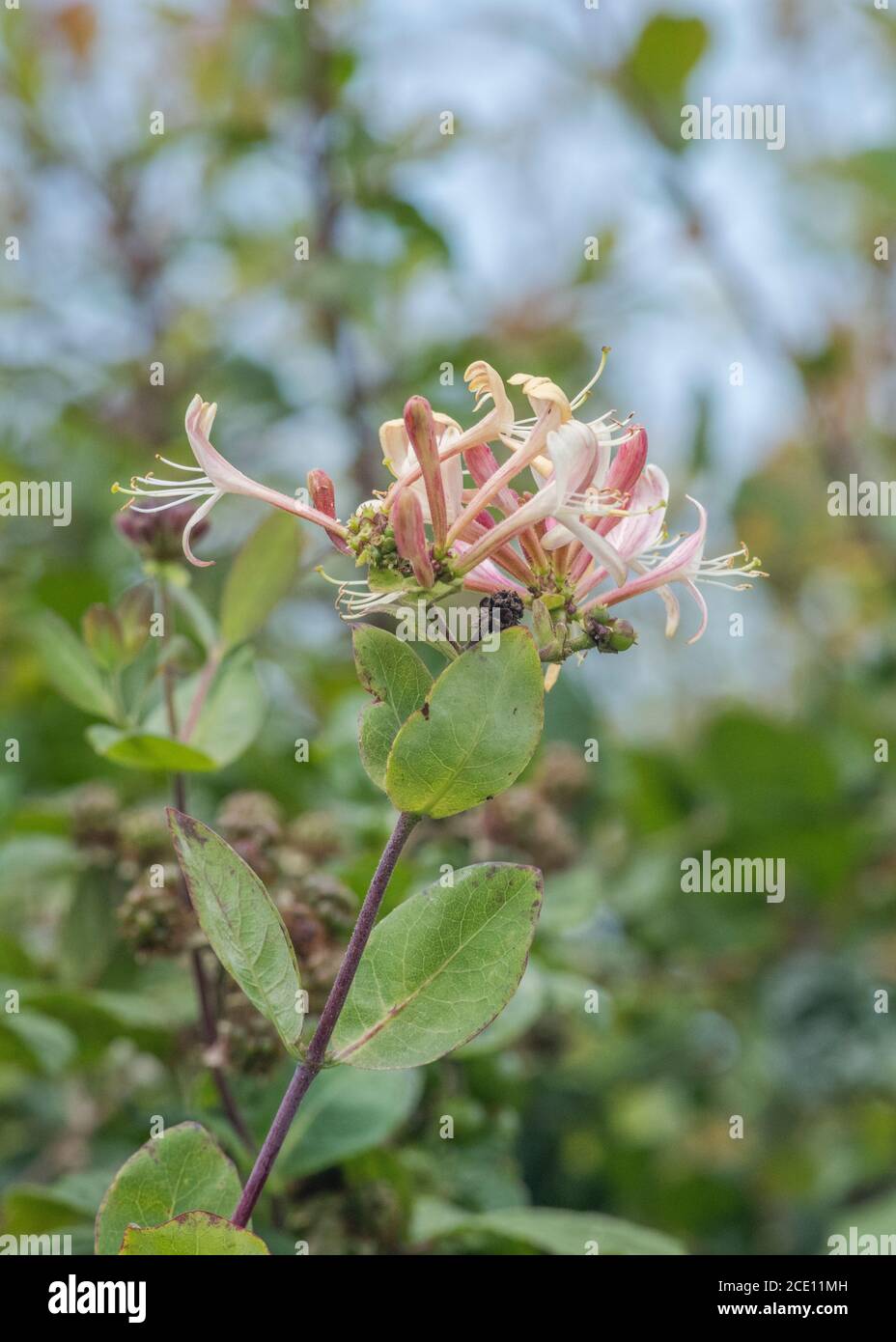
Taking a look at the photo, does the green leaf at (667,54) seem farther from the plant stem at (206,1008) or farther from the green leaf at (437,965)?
the green leaf at (437,965)

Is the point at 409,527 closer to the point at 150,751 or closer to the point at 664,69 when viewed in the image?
the point at 150,751

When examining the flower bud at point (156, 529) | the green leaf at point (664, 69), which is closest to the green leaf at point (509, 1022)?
the flower bud at point (156, 529)

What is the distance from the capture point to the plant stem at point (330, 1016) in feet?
1.90

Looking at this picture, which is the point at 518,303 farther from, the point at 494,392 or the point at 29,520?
the point at 494,392

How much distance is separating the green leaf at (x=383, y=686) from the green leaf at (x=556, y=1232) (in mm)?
373

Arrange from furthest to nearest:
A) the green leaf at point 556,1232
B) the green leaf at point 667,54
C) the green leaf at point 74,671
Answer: the green leaf at point 667,54 → the green leaf at point 74,671 → the green leaf at point 556,1232

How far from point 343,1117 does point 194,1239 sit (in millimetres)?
319

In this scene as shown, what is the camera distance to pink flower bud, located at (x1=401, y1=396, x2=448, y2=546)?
622 millimetres

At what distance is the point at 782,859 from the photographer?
1727mm

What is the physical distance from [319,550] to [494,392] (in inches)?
11.7

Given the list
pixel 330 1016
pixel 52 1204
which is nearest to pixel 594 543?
pixel 330 1016

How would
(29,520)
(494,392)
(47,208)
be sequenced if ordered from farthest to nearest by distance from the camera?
(47,208)
(29,520)
(494,392)
